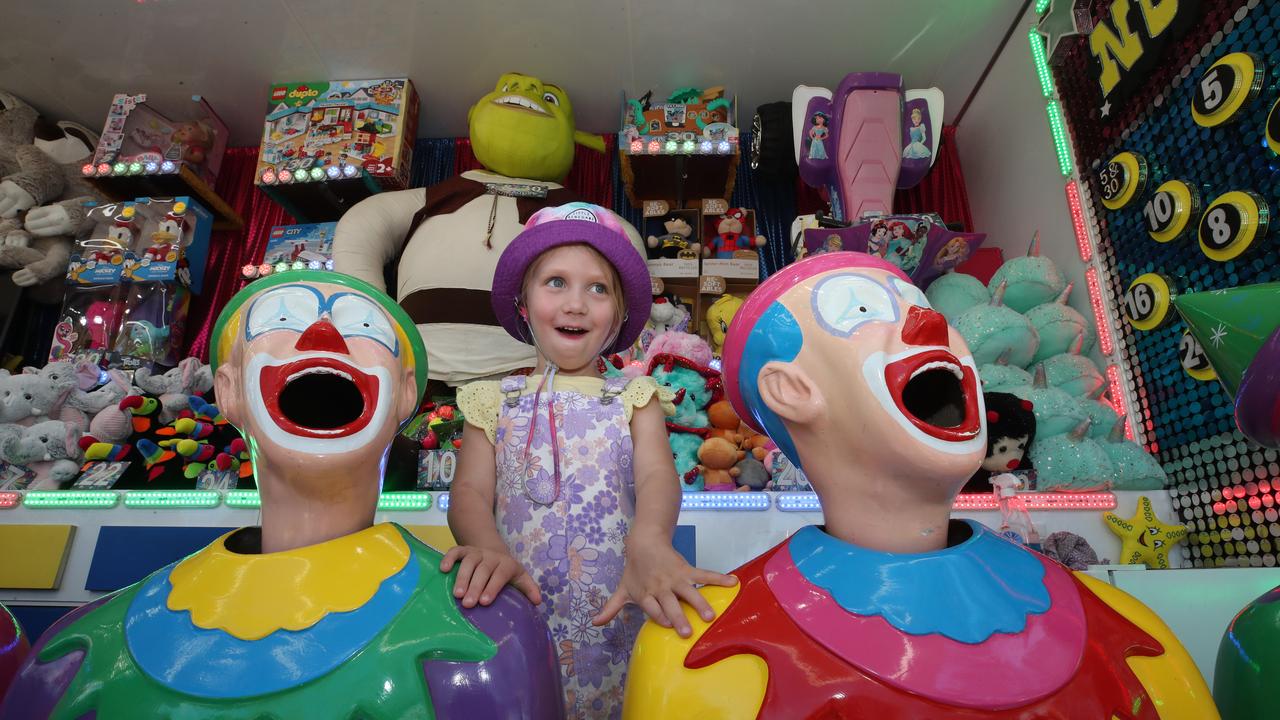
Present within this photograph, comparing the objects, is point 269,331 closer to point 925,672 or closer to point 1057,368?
point 925,672

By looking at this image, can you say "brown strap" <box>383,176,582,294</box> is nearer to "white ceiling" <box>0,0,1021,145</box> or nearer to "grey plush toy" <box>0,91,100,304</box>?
"white ceiling" <box>0,0,1021,145</box>

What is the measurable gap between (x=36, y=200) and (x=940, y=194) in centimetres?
461

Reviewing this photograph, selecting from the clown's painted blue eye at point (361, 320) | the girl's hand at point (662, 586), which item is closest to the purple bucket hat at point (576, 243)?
the clown's painted blue eye at point (361, 320)

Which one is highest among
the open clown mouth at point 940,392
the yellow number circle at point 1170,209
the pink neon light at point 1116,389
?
the yellow number circle at point 1170,209

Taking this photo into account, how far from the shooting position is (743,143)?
4078 mm

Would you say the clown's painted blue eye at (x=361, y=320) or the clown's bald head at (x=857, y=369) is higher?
the clown's painted blue eye at (x=361, y=320)

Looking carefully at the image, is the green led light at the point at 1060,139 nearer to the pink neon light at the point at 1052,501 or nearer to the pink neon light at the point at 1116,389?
the pink neon light at the point at 1116,389

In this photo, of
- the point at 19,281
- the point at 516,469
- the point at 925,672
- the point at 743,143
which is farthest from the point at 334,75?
the point at 925,672

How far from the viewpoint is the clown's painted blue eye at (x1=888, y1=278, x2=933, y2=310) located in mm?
965

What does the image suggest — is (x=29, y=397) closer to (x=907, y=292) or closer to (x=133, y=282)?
(x=133, y=282)

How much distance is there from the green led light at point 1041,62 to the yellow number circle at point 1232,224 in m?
1.14

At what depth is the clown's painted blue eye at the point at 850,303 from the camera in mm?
922

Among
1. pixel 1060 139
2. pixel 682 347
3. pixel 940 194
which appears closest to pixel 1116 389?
pixel 1060 139

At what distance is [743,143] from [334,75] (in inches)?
84.1
